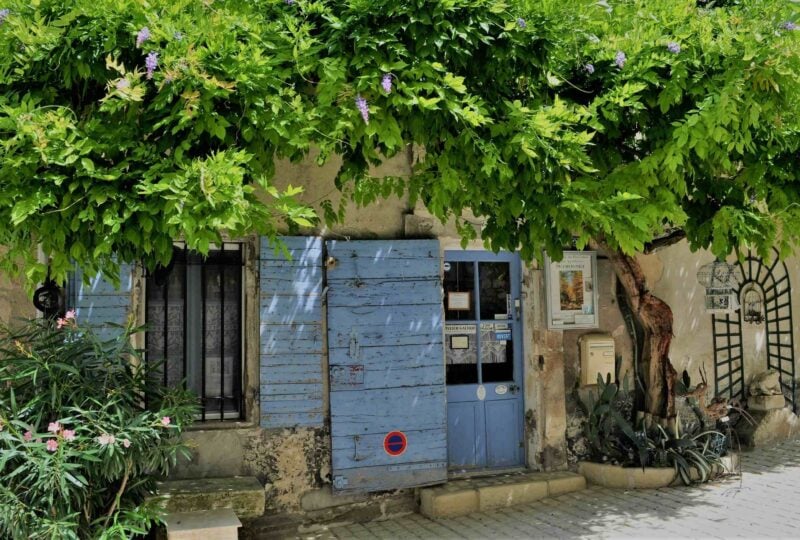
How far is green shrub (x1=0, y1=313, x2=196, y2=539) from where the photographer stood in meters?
4.09

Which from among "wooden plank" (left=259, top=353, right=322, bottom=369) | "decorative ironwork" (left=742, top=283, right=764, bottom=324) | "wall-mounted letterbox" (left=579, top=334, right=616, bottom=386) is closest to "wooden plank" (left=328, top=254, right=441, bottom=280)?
"wooden plank" (left=259, top=353, right=322, bottom=369)

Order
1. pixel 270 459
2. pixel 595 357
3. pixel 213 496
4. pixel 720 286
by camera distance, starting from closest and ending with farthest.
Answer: pixel 213 496 → pixel 270 459 → pixel 595 357 → pixel 720 286

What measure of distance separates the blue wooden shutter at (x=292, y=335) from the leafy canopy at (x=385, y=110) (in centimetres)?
143

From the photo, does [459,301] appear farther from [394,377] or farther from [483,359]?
[394,377]

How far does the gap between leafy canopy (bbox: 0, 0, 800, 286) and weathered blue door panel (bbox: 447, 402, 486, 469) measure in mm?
2245

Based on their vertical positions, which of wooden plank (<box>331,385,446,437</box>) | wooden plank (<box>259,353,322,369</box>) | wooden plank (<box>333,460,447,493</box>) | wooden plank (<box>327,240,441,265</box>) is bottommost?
wooden plank (<box>333,460,447,493</box>)

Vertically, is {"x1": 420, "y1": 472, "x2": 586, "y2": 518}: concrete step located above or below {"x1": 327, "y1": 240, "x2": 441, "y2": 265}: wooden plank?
below

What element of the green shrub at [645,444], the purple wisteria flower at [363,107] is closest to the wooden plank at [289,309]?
the purple wisteria flower at [363,107]

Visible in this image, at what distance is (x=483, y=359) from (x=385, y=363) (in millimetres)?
1191

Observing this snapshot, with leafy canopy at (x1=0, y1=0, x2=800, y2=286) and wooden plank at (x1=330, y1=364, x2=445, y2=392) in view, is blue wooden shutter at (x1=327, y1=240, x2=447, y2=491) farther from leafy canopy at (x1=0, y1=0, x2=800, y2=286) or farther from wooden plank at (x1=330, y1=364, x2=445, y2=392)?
leafy canopy at (x1=0, y1=0, x2=800, y2=286)

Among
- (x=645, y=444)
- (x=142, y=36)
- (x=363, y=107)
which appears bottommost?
(x=645, y=444)

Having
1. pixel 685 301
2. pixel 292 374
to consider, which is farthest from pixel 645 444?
pixel 292 374

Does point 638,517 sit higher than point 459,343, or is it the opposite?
point 459,343

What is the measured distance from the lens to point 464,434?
7.02 metres
